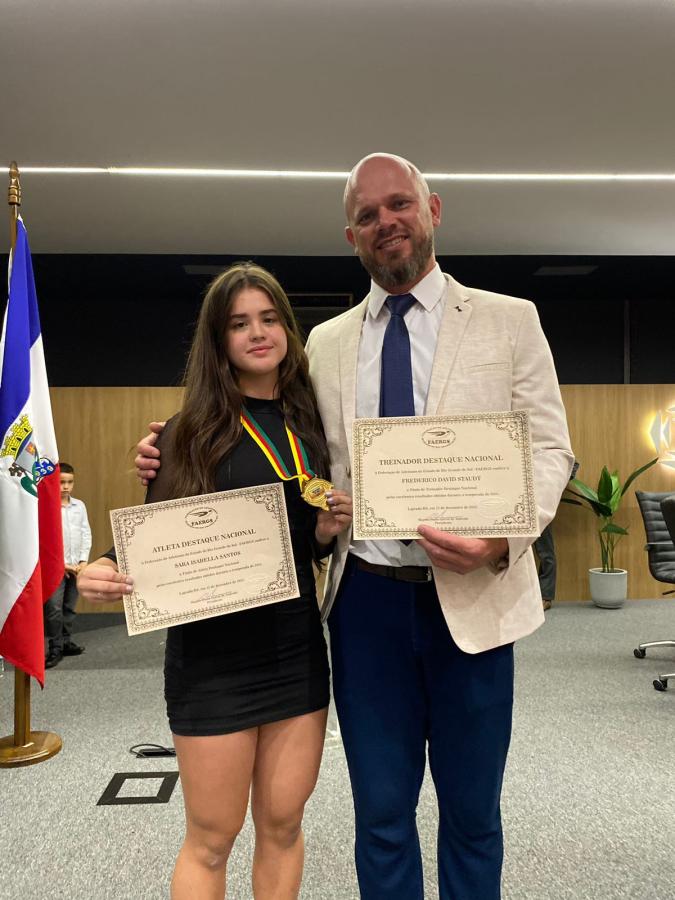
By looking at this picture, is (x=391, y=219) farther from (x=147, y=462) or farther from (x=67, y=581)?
(x=67, y=581)

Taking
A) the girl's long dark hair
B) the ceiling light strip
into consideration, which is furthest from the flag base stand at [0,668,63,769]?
the ceiling light strip

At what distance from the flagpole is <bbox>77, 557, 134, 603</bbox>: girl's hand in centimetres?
228

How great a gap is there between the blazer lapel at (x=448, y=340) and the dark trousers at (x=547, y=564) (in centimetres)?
561

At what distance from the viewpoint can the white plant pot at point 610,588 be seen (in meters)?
6.77

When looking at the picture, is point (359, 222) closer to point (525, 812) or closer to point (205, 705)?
point (205, 705)

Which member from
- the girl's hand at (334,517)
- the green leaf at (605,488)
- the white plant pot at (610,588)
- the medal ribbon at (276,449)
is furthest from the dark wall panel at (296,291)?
the girl's hand at (334,517)

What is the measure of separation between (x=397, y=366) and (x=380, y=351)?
0.08 metres

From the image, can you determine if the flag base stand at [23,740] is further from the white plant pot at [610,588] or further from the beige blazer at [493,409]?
the white plant pot at [610,588]

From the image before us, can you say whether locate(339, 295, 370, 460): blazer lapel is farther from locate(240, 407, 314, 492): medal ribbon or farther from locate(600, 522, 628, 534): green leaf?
locate(600, 522, 628, 534): green leaf

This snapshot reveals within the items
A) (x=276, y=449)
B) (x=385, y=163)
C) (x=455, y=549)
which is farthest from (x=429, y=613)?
(x=385, y=163)

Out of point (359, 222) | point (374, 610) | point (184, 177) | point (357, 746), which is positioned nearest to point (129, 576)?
point (374, 610)

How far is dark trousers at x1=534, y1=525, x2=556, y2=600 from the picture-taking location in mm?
6773

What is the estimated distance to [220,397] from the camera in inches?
59.3

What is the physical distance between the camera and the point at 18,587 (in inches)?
126
